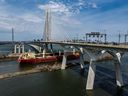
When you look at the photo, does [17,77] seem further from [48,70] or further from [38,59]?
[38,59]

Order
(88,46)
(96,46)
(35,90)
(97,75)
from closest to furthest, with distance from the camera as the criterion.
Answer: (35,90), (96,46), (88,46), (97,75)

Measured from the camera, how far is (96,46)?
1768 inches

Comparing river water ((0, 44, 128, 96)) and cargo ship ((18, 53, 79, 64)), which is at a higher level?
cargo ship ((18, 53, 79, 64))

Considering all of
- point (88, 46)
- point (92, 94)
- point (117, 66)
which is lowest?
point (92, 94)

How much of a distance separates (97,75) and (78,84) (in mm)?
10725

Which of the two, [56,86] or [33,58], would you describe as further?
[33,58]

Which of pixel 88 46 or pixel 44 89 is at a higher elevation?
pixel 88 46

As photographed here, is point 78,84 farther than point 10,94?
Yes

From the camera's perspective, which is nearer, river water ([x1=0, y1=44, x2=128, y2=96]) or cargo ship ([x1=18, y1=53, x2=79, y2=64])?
river water ([x1=0, y1=44, x2=128, y2=96])

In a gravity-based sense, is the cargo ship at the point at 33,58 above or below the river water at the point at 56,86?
above

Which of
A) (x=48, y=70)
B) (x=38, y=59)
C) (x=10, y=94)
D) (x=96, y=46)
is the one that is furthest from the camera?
(x=38, y=59)

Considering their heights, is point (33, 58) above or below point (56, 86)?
above

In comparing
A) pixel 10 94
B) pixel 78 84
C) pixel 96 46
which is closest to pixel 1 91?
pixel 10 94

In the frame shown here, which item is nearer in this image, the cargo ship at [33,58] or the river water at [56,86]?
the river water at [56,86]
